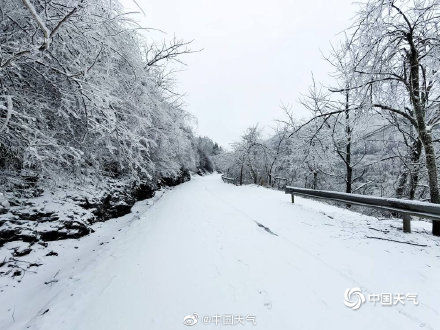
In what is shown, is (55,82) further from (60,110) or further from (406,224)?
(406,224)

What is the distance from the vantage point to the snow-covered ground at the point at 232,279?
9.70ft

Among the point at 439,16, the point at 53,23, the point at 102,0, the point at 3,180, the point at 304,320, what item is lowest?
the point at 304,320

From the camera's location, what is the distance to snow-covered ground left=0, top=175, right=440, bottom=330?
9.70ft

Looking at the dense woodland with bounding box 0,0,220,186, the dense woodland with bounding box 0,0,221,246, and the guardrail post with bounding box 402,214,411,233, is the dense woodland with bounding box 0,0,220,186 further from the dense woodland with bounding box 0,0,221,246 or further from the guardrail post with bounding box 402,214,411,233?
the guardrail post with bounding box 402,214,411,233

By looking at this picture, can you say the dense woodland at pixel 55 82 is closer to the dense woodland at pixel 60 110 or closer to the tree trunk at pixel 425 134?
the dense woodland at pixel 60 110

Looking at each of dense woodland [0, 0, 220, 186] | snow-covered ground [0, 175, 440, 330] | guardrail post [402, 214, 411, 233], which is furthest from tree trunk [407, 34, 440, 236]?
dense woodland [0, 0, 220, 186]

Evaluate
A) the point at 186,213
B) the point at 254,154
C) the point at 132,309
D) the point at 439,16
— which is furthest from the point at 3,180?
the point at 254,154

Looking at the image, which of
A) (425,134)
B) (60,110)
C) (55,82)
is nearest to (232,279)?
(60,110)

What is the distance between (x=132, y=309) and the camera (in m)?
3.19

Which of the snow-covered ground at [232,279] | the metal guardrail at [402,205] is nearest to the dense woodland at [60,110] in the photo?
the snow-covered ground at [232,279]

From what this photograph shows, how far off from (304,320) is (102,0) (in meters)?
5.69

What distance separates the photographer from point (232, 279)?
381cm

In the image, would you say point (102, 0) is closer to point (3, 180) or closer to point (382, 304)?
point (3, 180)

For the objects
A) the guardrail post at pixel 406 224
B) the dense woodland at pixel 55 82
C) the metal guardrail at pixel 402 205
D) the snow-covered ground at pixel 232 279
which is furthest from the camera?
the guardrail post at pixel 406 224
